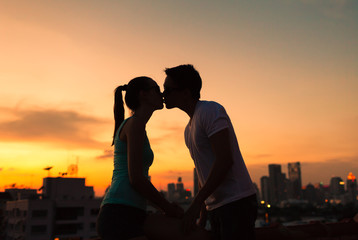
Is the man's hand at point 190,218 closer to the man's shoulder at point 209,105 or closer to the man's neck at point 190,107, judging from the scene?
the man's shoulder at point 209,105

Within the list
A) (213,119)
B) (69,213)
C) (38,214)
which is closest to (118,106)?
(213,119)

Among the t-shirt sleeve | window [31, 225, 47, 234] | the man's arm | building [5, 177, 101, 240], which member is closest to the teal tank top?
the man's arm

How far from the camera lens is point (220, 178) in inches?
103

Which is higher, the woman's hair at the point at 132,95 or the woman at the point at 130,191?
the woman's hair at the point at 132,95

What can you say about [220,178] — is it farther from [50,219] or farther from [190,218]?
[50,219]

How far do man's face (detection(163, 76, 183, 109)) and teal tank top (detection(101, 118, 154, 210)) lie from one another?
52cm

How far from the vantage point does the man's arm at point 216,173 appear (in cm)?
261

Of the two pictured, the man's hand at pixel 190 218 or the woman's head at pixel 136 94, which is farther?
the woman's head at pixel 136 94

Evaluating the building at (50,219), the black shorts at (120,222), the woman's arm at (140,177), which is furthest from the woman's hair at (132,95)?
the building at (50,219)

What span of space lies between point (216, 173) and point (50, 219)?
68.0m

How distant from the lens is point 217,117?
270 cm

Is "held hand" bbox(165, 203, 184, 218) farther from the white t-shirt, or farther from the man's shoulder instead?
the man's shoulder

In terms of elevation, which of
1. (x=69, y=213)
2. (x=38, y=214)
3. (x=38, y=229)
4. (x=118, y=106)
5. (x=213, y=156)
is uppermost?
(x=118, y=106)

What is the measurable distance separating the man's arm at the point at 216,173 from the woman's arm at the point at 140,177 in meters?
0.20
